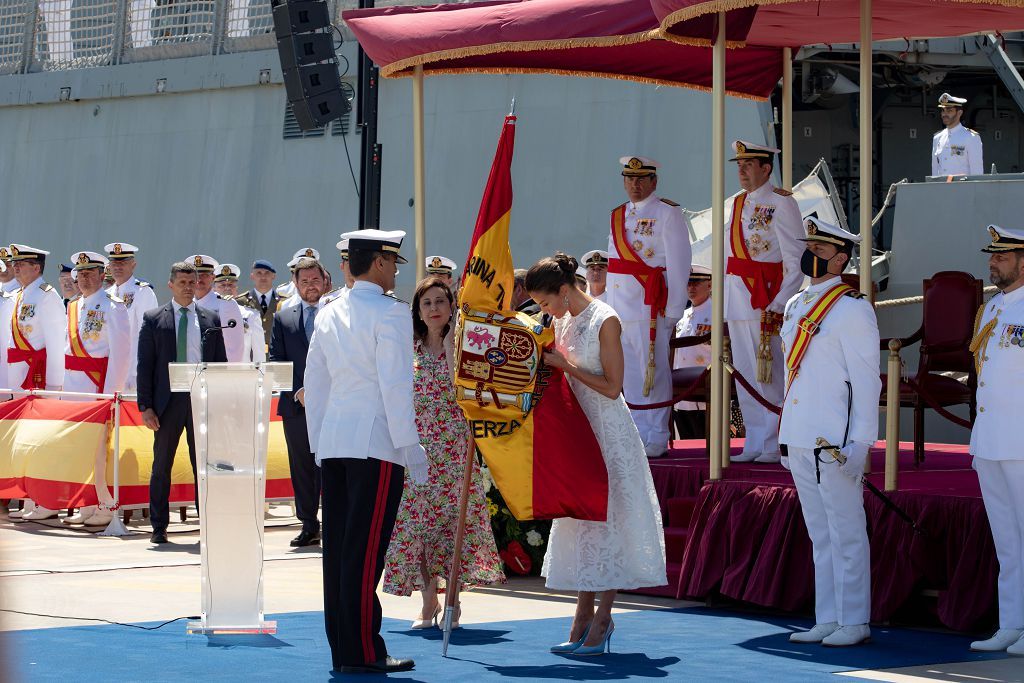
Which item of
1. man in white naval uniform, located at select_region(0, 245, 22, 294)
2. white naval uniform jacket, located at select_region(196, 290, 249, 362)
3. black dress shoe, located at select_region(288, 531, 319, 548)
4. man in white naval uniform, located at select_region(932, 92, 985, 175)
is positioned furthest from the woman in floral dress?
man in white naval uniform, located at select_region(932, 92, 985, 175)

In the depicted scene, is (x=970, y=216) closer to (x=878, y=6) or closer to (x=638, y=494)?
(x=878, y=6)

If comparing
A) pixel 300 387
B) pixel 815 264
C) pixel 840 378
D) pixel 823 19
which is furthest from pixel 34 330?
pixel 840 378

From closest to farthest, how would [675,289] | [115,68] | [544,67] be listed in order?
[675,289], [544,67], [115,68]

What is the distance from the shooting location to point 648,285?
9883 millimetres

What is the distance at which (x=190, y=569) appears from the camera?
9461mm

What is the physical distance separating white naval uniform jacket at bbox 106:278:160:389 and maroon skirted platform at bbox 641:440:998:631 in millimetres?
5109

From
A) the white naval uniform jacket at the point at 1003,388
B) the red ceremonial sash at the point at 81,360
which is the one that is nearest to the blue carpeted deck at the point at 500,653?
the white naval uniform jacket at the point at 1003,388

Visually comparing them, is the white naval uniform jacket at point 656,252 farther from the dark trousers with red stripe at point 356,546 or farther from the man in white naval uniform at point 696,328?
the dark trousers with red stripe at point 356,546

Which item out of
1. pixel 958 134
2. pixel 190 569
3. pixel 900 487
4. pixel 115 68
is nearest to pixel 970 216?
pixel 958 134

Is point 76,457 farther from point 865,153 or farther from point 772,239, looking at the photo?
point 865,153

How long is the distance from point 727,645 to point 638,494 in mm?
821

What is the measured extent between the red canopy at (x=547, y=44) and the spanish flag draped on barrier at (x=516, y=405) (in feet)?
7.12

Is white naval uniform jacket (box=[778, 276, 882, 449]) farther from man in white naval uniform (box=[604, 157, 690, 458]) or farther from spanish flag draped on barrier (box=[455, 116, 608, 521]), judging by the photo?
man in white naval uniform (box=[604, 157, 690, 458])

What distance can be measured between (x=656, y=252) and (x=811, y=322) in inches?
114
